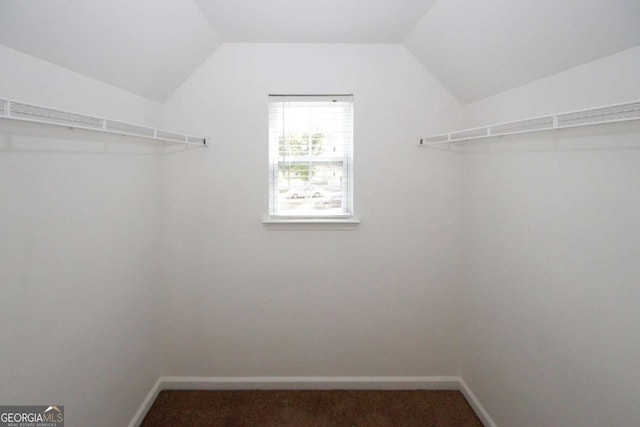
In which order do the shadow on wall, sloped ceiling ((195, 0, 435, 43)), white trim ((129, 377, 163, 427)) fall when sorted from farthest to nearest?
white trim ((129, 377, 163, 427)) → sloped ceiling ((195, 0, 435, 43)) → the shadow on wall

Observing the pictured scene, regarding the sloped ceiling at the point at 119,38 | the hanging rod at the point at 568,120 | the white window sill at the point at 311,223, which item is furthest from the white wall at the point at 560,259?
the sloped ceiling at the point at 119,38

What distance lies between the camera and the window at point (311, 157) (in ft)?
7.18

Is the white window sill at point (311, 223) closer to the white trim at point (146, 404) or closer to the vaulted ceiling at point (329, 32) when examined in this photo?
the vaulted ceiling at point (329, 32)

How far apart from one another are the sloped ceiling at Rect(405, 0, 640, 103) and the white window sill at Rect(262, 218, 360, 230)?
1.15 metres

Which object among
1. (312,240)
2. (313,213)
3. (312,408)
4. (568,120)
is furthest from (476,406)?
(568,120)

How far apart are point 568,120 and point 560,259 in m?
0.60

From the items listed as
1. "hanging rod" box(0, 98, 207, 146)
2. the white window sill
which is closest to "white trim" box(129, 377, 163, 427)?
the white window sill

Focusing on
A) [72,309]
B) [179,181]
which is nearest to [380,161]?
[179,181]

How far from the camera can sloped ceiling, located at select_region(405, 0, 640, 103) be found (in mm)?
1104

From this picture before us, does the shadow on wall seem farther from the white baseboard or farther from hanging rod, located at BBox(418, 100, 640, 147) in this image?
hanging rod, located at BBox(418, 100, 640, 147)

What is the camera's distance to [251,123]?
2145mm

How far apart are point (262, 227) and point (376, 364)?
1.29 metres

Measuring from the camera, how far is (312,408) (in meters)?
2.06

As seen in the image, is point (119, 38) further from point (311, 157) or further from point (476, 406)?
point (476, 406)
